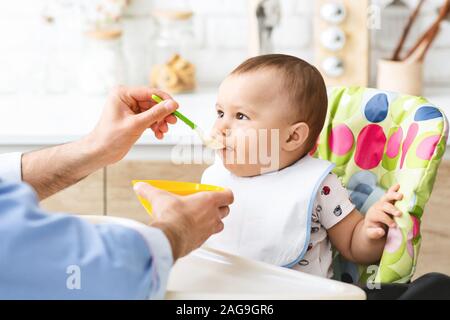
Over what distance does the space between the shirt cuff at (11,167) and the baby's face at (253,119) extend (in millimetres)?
412

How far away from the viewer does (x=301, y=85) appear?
1466 mm

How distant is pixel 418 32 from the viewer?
8.75 ft

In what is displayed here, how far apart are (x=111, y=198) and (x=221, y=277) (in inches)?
43.2

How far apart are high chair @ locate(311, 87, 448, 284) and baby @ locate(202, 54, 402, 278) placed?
6cm

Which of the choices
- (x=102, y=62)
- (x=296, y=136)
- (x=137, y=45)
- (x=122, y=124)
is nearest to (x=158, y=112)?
(x=122, y=124)

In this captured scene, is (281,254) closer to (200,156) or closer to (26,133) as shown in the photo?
(200,156)

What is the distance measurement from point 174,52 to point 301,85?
127 centimetres

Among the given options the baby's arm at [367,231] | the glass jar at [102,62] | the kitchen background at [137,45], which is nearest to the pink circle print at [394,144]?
the baby's arm at [367,231]

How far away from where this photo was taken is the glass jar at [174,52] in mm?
2574

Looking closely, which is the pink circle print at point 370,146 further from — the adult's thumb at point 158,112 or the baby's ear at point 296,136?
the adult's thumb at point 158,112

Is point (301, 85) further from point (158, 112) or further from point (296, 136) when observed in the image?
point (158, 112)

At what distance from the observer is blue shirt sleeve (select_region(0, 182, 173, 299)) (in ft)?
3.26
